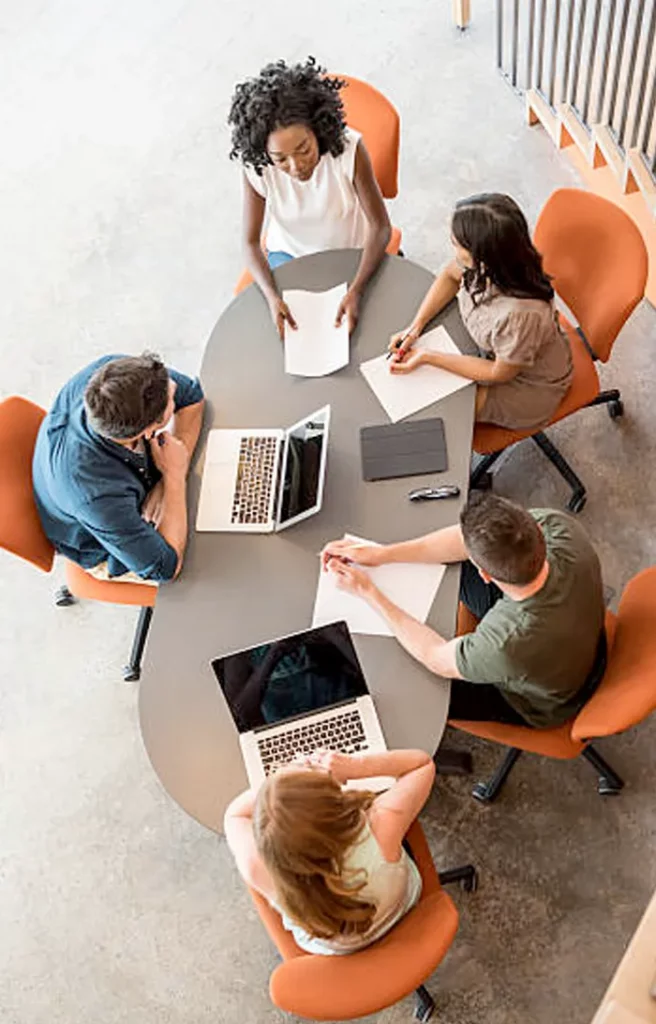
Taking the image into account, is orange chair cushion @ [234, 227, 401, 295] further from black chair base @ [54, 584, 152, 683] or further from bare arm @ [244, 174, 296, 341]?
black chair base @ [54, 584, 152, 683]

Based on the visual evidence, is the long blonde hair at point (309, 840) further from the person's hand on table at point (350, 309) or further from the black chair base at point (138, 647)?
the black chair base at point (138, 647)

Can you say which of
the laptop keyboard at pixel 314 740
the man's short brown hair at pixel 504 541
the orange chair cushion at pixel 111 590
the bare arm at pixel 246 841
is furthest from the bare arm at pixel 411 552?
the orange chair cushion at pixel 111 590

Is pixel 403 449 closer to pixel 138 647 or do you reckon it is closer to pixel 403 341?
pixel 403 341

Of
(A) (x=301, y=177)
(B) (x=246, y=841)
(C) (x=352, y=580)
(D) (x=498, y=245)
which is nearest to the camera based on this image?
(B) (x=246, y=841)

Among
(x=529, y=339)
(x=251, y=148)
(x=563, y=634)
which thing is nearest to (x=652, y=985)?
(x=563, y=634)

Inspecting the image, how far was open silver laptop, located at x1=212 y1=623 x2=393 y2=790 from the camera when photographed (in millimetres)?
2328

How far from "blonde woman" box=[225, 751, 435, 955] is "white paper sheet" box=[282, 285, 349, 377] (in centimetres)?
106

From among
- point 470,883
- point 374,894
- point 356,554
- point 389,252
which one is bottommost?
point 470,883

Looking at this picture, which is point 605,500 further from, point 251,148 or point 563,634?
point 251,148

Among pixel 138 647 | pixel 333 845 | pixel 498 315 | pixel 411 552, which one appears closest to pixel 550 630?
pixel 411 552

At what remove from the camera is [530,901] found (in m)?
2.87

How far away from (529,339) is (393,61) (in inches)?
89.8

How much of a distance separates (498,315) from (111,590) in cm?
Answer: 130

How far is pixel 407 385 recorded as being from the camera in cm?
275
